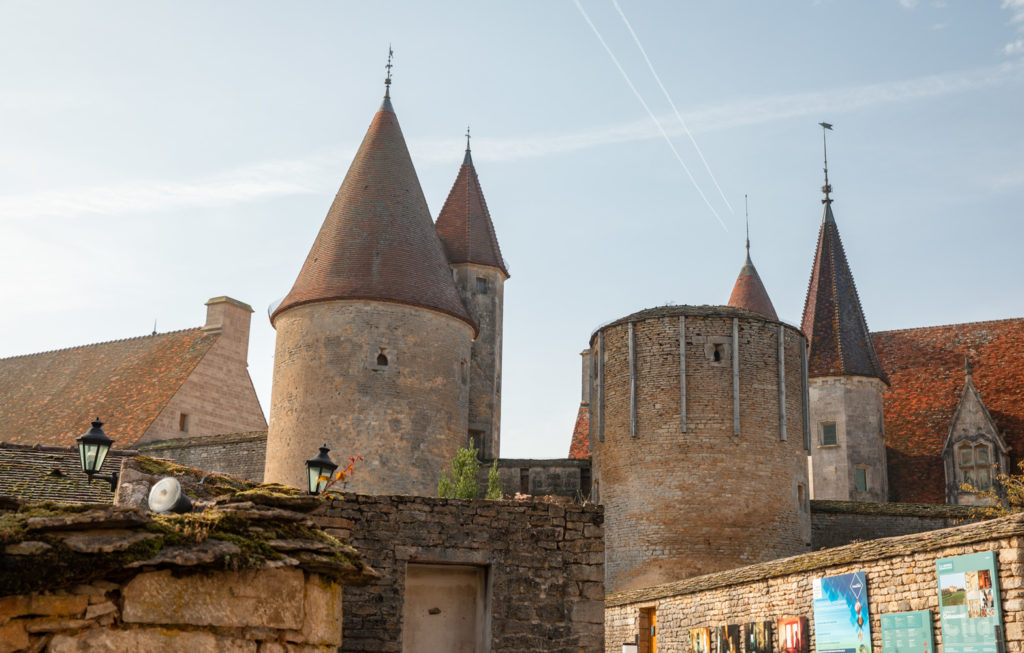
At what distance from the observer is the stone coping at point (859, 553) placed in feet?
39.1

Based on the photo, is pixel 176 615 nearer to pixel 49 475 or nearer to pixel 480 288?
pixel 49 475

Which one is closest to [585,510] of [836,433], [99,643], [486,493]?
[99,643]

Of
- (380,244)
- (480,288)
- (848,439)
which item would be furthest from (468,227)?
(848,439)

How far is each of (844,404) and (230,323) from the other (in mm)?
20877

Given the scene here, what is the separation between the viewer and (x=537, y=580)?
11.1 m

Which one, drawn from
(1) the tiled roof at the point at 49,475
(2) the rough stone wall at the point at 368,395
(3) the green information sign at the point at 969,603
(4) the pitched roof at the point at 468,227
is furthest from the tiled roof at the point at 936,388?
(1) the tiled roof at the point at 49,475

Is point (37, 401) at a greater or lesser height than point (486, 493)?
greater

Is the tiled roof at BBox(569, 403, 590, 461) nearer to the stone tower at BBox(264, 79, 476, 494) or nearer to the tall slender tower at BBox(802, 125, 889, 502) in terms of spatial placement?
the tall slender tower at BBox(802, 125, 889, 502)

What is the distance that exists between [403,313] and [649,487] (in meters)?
7.68

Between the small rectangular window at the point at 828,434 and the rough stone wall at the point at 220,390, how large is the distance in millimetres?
19432

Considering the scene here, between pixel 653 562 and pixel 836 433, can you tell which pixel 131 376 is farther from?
pixel 836 433

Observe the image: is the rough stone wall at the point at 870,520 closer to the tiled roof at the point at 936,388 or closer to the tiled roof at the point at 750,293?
the tiled roof at the point at 936,388

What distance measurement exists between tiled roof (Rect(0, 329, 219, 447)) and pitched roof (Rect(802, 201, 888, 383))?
2023 cm

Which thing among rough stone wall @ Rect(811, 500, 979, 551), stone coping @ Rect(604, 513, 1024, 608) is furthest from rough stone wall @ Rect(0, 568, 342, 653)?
rough stone wall @ Rect(811, 500, 979, 551)
